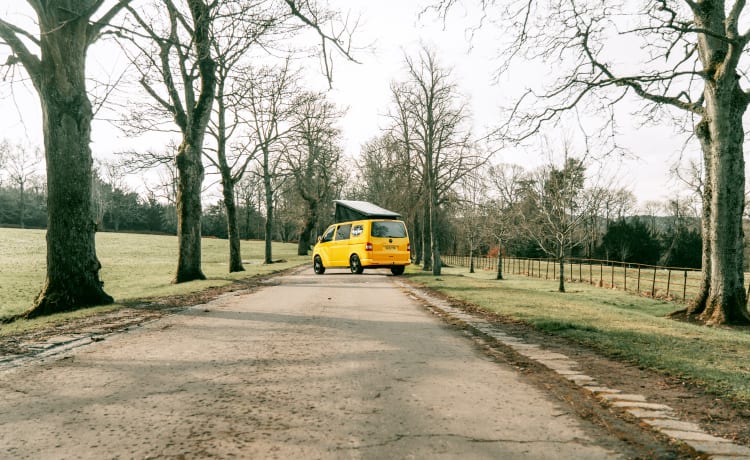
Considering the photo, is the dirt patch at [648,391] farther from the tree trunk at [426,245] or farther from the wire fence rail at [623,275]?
the tree trunk at [426,245]

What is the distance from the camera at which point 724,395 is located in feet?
12.9

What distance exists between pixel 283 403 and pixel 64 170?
802cm

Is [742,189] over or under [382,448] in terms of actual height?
over

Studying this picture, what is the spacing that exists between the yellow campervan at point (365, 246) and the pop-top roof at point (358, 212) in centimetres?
284

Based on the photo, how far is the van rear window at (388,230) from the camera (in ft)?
63.7

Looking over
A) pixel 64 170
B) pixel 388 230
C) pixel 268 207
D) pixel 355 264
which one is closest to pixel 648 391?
pixel 64 170

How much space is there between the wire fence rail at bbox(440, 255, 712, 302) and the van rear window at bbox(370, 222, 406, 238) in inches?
390

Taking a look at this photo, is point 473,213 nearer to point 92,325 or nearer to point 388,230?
point 388,230

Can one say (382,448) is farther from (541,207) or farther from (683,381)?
(541,207)

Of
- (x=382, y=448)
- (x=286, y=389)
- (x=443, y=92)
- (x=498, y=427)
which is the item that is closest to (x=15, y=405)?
(x=286, y=389)

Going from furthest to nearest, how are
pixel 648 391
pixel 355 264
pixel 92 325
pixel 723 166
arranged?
pixel 355 264 → pixel 723 166 → pixel 92 325 → pixel 648 391

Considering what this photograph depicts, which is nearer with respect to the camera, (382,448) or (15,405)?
(382,448)

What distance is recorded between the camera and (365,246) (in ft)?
63.7

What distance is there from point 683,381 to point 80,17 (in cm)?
1024
